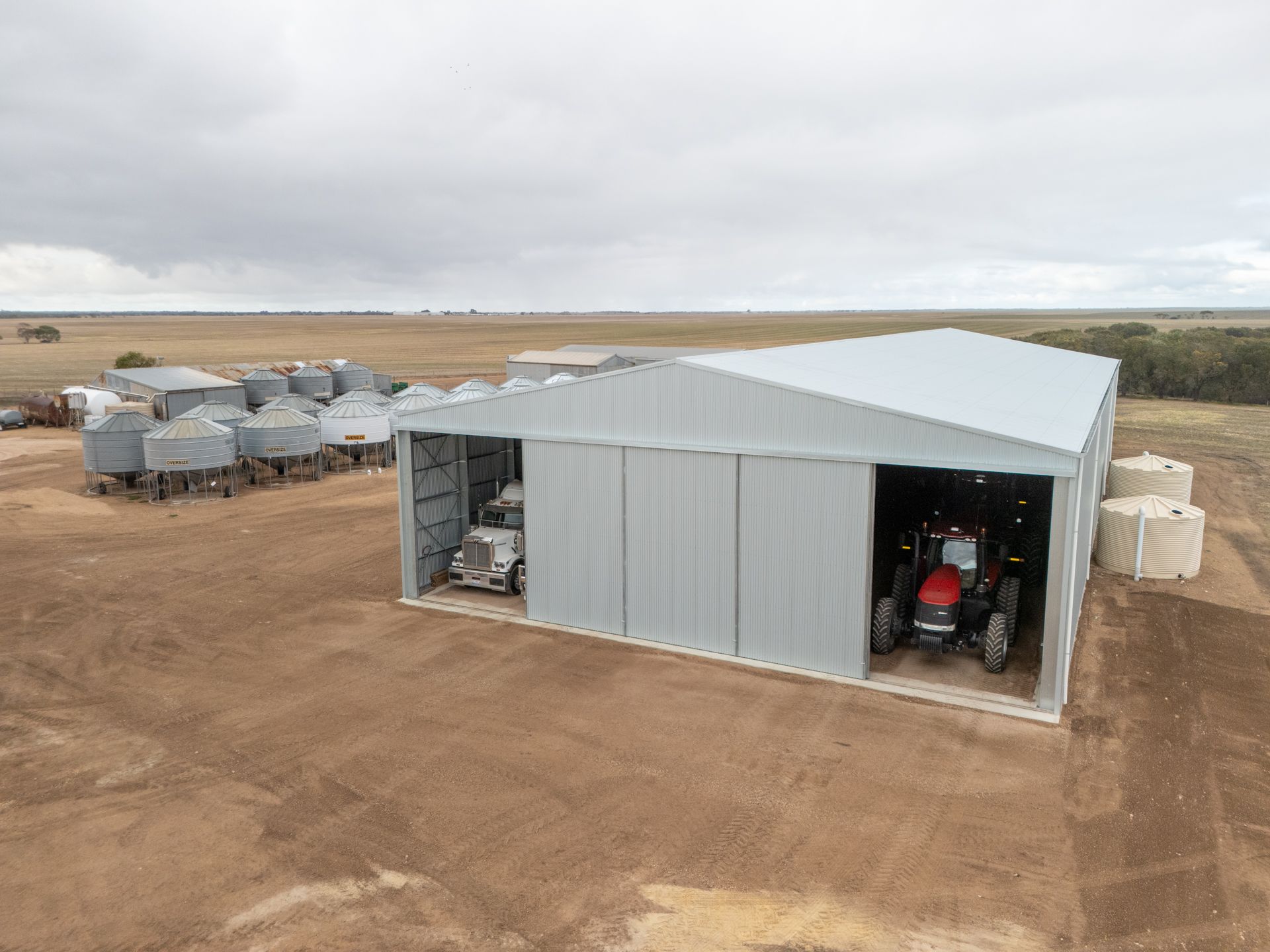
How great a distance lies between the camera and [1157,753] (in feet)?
43.4

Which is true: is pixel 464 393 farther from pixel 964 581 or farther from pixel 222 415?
pixel 964 581

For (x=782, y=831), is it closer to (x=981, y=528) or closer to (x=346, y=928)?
(x=346, y=928)

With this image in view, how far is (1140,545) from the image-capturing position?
22.5m

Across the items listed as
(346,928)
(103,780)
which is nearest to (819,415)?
(346,928)

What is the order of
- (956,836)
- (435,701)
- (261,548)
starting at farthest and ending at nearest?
(261,548)
(435,701)
(956,836)

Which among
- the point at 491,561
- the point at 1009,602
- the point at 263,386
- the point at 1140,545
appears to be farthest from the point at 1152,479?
the point at 263,386

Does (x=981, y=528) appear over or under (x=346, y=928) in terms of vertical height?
over

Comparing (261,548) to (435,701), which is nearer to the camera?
(435,701)

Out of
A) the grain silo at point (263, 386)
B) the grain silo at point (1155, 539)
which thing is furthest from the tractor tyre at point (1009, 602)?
the grain silo at point (263, 386)

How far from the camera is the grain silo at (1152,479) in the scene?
2839 centimetres

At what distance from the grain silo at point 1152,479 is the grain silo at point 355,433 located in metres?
31.6

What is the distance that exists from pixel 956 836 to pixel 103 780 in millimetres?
12214

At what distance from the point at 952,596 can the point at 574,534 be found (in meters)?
7.80

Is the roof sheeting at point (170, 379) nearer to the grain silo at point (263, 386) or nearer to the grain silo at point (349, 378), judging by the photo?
the grain silo at point (263, 386)
